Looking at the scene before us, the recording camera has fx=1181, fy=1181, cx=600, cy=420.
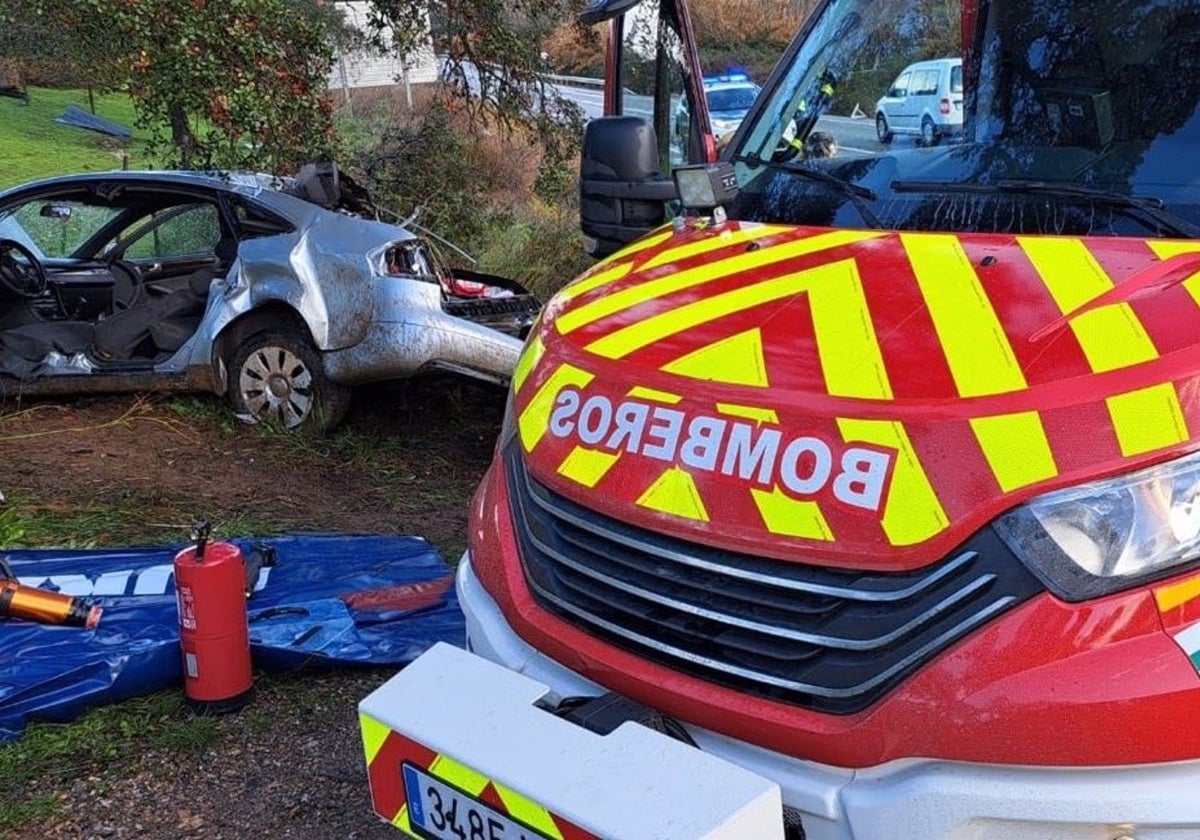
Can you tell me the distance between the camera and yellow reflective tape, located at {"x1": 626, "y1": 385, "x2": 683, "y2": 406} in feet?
7.00

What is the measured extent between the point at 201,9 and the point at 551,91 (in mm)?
3587

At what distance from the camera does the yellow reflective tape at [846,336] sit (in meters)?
1.97

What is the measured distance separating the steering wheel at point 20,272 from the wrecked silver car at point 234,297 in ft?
0.04

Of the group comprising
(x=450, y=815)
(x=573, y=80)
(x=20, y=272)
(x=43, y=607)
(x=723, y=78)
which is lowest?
(x=43, y=607)

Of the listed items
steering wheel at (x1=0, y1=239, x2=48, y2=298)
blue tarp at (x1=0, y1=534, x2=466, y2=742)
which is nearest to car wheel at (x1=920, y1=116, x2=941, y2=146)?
blue tarp at (x1=0, y1=534, x2=466, y2=742)

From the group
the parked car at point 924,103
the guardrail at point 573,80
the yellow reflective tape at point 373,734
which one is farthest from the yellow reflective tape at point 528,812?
the guardrail at point 573,80

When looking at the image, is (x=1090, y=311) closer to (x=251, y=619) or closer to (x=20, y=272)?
(x=251, y=619)

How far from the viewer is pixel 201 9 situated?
7.00m

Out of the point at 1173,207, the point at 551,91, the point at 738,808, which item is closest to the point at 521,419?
the point at 738,808

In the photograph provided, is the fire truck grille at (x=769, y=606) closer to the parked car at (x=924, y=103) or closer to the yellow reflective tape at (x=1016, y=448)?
the yellow reflective tape at (x=1016, y=448)

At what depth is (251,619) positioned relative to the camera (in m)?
4.03

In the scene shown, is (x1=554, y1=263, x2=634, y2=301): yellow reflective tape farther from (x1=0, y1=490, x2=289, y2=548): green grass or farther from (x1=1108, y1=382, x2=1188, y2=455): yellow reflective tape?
(x1=0, y1=490, x2=289, y2=548): green grass

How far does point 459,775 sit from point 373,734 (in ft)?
0.80

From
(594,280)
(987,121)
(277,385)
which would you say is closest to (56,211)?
(277,385)
